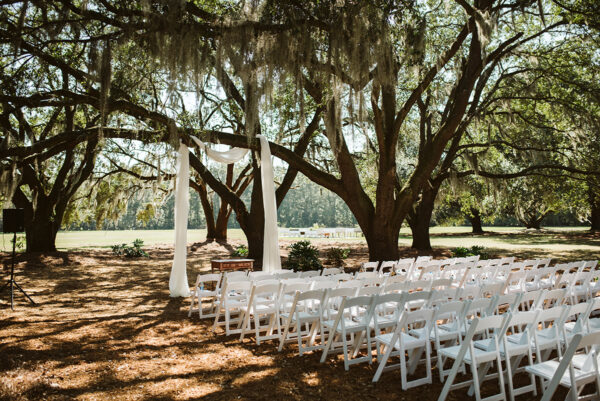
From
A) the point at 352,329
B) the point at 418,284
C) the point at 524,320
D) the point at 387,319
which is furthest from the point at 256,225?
the point at 524,320

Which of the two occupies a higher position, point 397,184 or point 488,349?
point 397,184

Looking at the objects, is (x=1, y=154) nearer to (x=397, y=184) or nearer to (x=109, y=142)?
(x=109, y=142)

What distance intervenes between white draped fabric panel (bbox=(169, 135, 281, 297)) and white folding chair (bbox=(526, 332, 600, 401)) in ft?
18.8

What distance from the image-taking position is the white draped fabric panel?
7748 millimetres

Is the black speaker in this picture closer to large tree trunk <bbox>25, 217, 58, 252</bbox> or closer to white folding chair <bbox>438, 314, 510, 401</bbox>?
white folding chair <bbox>438, 314, 510, 401</bbox>

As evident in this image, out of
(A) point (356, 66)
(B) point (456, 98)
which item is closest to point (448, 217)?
(B) point (456, 98)

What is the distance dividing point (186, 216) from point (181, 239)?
45 centimetres

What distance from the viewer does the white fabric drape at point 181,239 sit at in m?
Answer: 7.73

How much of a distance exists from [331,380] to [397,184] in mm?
12024

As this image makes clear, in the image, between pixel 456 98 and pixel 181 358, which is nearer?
pixel 181 358

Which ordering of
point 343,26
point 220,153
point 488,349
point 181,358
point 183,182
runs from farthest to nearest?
1. point 220,153
2. point 183,182
3. point 343,26
4. point 181,358
5. point 488,349

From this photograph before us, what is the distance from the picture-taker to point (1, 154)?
731cm

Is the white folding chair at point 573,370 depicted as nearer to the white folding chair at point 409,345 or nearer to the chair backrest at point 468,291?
the white folding chair at point 409,345

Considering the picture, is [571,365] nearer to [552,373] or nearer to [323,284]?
[552,373]
